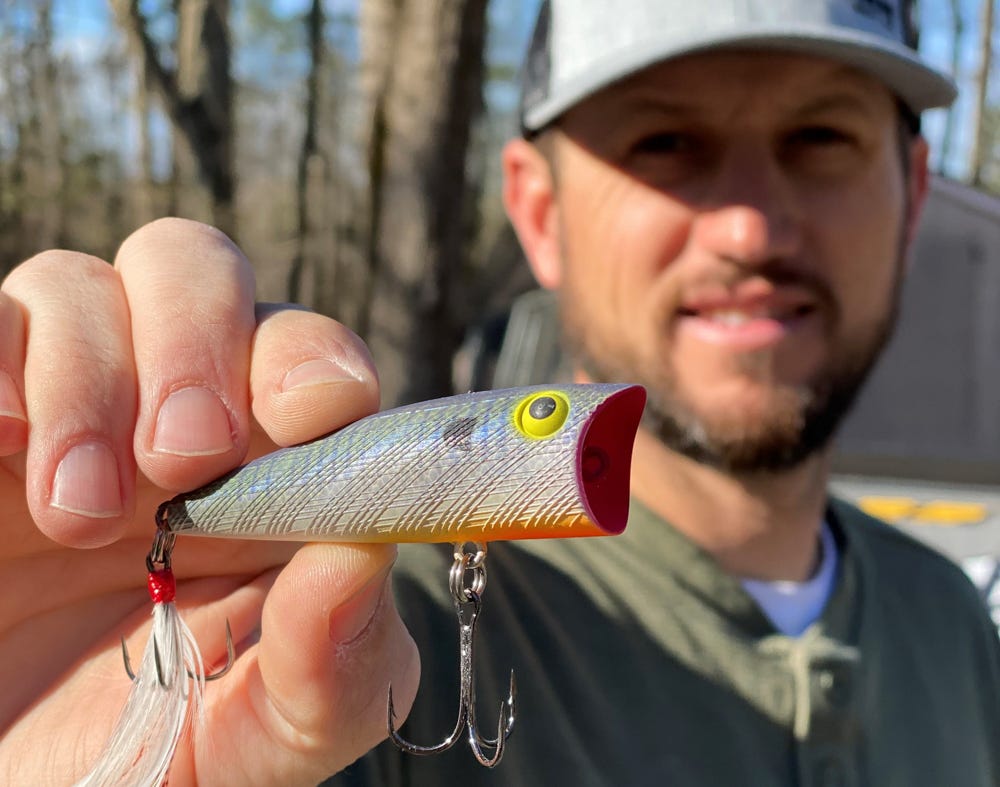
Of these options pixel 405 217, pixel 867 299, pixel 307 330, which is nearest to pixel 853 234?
pixel 867 299

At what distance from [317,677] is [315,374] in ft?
1.15

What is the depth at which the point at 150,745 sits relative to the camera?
1.16 m

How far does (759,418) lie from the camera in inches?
81.5

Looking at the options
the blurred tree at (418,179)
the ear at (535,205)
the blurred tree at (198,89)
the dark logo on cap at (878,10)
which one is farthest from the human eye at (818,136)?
the blurred tree at (198,89)

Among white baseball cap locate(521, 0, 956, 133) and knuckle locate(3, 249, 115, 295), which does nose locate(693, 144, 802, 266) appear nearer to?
white baseball cap locate(521, 0, 956, 133)

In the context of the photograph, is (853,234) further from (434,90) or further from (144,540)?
(434,90)

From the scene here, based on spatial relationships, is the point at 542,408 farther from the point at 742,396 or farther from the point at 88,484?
the point at 742,396

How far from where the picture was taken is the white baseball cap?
6.54 feet

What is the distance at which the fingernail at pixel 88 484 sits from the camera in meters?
1.06

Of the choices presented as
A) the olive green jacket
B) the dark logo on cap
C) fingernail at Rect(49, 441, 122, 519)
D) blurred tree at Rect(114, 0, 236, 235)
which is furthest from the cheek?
blurred tree at Rect(114, 0, 236, 235)

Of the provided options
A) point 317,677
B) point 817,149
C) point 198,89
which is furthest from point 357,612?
point 198,89

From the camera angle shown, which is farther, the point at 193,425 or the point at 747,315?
the point at 747,315

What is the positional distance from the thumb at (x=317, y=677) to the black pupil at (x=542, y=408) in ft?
0.83

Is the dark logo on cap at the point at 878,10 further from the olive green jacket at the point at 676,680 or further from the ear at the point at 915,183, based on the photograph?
the olive green jacket at the point at 676,680
